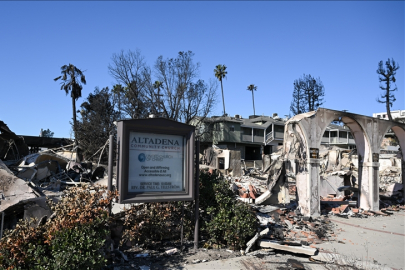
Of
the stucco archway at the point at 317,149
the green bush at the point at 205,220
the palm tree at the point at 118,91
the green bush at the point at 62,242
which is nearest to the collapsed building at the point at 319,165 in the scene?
the stucco archway at the point at 317,149

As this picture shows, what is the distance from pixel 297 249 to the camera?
6.46 meters

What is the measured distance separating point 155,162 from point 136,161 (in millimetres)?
390

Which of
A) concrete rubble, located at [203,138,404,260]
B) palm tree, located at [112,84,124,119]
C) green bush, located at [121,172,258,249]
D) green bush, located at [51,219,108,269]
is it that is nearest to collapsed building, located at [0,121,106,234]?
green bush, located at [121,172,258,249]

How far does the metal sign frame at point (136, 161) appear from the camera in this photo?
18.6ft

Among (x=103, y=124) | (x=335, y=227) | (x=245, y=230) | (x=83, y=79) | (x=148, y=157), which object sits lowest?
(x=335, y=227)

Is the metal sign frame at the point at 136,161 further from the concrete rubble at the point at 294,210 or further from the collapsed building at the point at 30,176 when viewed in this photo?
the concrete rubble at the point at 294,210

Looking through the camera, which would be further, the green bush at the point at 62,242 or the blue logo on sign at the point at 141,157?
the blue logo on sign at the point at 141,157

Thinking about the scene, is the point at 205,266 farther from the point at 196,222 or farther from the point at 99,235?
the point at 99,235

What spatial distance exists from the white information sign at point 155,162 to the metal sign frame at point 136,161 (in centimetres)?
6

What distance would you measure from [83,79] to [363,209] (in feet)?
124

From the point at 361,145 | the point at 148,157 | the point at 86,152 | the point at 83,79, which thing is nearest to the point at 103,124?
the point at 86,152

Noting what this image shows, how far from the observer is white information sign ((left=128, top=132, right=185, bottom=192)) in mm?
5914

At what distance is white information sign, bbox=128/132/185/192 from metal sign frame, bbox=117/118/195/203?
0.06 m

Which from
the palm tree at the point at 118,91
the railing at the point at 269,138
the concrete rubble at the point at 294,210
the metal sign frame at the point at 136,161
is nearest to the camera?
the metal sign frame at the point at 136,161
